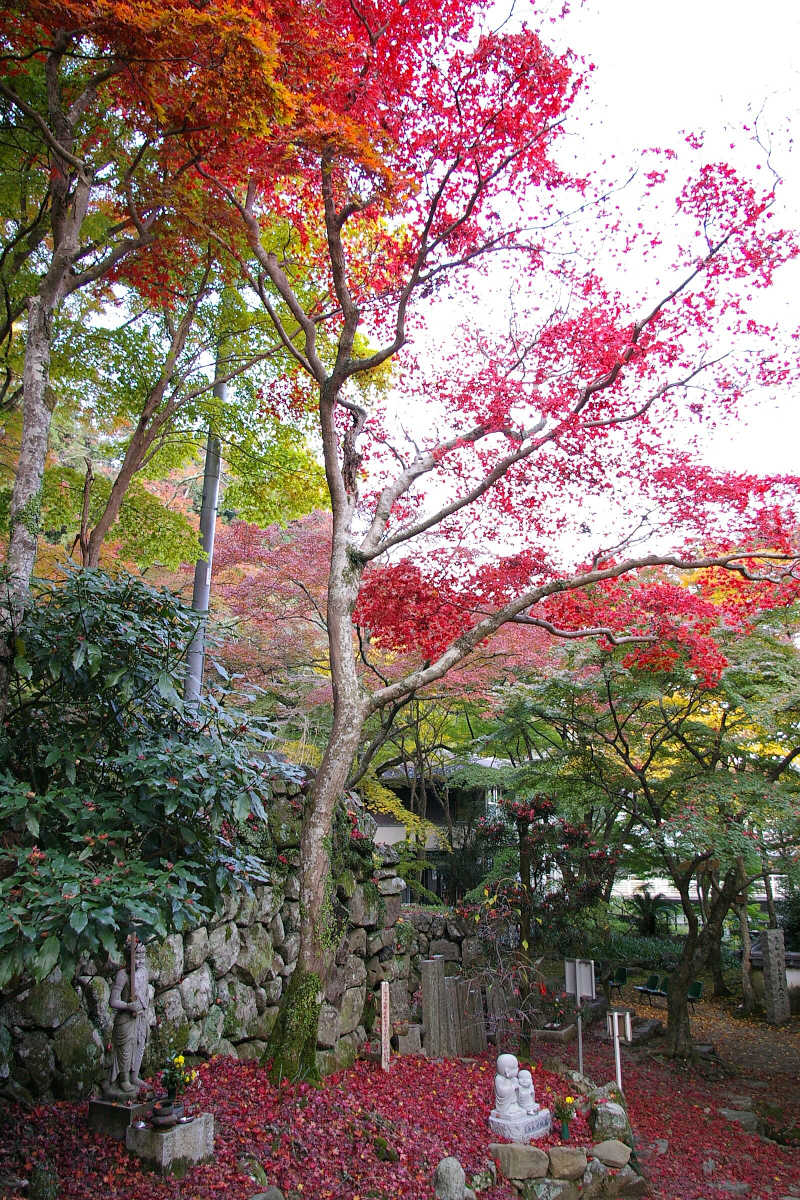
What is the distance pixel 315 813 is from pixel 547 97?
6.98 metres

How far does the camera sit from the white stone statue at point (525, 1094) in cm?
725

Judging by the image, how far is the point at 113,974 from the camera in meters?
5.58

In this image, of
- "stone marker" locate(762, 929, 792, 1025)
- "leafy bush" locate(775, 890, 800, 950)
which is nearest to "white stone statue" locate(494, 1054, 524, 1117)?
"stone marker" locate(762, 929, 792, 1025)

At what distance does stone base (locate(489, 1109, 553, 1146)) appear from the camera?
6941 mm

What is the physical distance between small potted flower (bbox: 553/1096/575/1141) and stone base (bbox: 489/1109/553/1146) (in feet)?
0.57

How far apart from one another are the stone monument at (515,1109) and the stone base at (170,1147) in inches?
128

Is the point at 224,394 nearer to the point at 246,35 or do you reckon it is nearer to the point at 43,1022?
the point at 246,35

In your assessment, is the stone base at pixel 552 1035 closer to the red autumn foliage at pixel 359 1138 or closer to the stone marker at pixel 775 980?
the red autumn foliage at pixel 359 1138

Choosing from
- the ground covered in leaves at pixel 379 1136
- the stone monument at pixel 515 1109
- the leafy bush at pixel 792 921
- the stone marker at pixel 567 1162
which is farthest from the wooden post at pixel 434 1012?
the leafy bush at pixel 792 921

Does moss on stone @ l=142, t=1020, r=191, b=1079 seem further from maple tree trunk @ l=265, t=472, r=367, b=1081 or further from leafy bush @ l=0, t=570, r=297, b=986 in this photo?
leafy bush @ l=0, t=570, r=297, b=986

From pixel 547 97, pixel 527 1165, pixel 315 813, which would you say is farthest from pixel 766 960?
pixel 547 97

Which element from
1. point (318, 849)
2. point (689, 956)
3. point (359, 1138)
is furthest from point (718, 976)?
point (318, 849)

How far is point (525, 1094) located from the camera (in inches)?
287

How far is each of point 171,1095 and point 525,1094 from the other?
3897 millimetres
